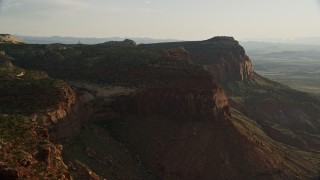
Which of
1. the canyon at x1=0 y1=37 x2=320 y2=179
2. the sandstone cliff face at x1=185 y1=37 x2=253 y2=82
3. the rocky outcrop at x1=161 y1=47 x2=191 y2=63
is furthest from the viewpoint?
the sandstone cliff face at x1=185 y1=37 x2=253 y2=82

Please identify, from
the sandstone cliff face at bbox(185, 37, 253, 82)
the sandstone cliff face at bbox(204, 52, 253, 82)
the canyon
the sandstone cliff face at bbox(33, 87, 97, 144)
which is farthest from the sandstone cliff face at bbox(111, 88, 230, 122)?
the sandstone cliff face at bbox(204, 52, 253, 82)

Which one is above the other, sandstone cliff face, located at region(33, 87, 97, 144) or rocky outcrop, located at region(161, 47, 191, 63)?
rocky outcrop, located at region(161, 47, 191, 63)

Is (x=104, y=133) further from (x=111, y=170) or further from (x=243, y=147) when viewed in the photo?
(x=243, y=147)

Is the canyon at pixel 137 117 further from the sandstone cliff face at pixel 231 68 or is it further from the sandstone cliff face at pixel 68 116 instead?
the sandstone cliff face at pixel 231 68

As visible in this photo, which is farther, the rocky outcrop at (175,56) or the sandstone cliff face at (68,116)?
the rocky outcrop at (175,56)

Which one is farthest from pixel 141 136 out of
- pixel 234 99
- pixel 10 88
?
pixel 234 99

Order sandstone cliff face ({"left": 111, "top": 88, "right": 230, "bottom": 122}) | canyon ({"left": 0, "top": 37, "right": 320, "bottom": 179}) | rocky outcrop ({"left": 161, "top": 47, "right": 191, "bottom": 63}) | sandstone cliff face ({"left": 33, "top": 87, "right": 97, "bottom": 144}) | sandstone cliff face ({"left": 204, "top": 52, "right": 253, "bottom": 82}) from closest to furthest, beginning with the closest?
sandstone cliff face ({"left": 33, "top": 87, "right": 97, "bottom": 144}) < canyon ({"left": 0, "top": 37, "right": 320, "bottom": 179}) < sandstone cliff face ({"left": 111, "top": 88, "right": 230, "bottom": 122}) < rocky outcrop ({"left": 161, "top": 47, "right": 191, "bottom": 63}) < sandstone cliff face ({"left": 204, "top": 52, "right": 253, "bottom": 82})

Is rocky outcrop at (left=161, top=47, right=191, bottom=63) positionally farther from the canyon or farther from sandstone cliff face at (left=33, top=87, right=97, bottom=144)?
sandstone cliff face at (left=33, top=87, right=97, bottom=144)

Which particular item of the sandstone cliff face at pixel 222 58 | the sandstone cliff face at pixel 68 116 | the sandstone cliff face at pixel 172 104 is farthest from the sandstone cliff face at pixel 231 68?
the sandstone cliff face at pixel 68 116
